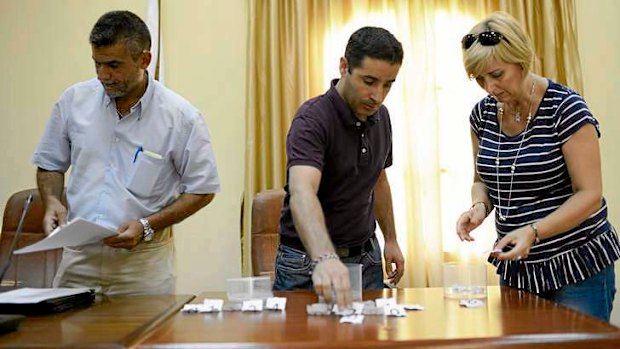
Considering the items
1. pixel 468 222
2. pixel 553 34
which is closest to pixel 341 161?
pixel 468 222

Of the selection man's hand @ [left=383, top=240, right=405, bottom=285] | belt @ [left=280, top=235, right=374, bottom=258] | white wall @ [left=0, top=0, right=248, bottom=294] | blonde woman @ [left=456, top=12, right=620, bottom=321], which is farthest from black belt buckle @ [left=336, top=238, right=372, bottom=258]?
white wall @ [left=0, top=0, right=248, bottom=294]

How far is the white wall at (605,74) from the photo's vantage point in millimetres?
3730

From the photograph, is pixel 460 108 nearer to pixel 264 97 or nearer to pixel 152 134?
pixel 264 97

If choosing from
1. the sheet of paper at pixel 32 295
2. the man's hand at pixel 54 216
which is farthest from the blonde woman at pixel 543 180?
the man's hand at pixel 54 216

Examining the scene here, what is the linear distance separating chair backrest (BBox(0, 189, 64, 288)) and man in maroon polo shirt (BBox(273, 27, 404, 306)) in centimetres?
127

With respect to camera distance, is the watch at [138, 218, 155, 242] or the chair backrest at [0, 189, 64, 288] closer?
the watch at [138, 218, 155, 242]

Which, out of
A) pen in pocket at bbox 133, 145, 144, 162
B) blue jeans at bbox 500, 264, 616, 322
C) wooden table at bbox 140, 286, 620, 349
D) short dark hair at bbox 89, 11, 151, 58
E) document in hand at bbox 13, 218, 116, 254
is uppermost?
short dark hair at bbox 89, 11, 151, 58

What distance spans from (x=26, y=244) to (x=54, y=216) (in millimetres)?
818

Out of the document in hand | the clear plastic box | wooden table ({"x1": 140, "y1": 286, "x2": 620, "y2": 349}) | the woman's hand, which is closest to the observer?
wooden table ({"x1": 140, "y1": 286, "x2": 620, "y2": 349})

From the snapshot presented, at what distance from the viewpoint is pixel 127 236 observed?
2008 mm

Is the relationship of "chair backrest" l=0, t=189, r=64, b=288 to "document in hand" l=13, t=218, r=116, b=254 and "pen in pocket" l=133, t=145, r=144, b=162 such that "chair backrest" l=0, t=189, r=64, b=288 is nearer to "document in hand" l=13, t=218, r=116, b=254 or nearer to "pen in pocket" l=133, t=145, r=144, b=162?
"pen in pocket" l=133, t=145, r=144, b=162

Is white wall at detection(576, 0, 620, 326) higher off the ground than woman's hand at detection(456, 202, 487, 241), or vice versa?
white wall at detection(576, 0, 620, 326)

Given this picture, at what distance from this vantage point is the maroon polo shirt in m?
2.05

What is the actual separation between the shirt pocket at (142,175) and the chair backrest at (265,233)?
32.5 inches
